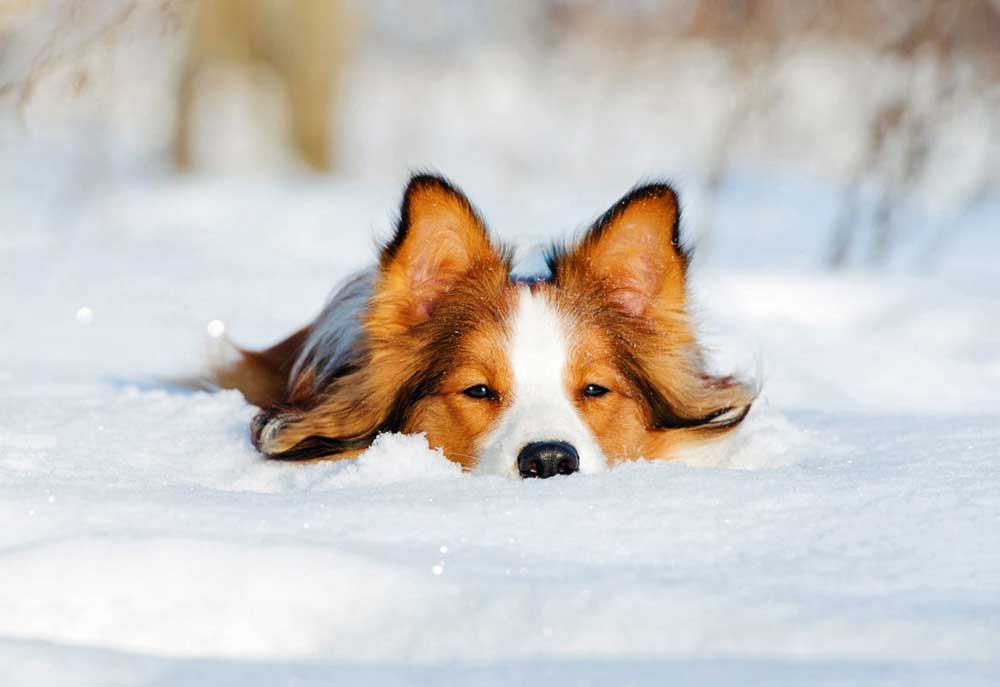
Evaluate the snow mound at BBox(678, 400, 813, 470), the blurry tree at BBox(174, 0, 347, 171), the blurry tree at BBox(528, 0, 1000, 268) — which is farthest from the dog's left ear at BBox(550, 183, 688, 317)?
→ the blurry tree at BBox(174, 0, 347, 171)

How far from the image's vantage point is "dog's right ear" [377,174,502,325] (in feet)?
13.6

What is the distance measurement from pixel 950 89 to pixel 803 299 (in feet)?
5.91

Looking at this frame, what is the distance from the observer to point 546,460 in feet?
12.5

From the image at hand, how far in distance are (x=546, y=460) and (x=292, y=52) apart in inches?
560

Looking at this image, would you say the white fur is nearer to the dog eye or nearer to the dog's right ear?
the dog's right ear

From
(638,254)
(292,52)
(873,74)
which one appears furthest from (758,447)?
(292,52)

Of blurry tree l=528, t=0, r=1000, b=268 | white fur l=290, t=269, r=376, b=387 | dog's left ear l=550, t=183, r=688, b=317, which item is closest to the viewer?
dog's left ear l=550, t=183, r=688, b=317

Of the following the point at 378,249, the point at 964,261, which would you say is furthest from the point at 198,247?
the point at 378,249

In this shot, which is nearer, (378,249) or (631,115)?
(378,249)

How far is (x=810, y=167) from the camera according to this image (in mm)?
16016

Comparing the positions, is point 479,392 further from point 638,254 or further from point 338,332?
point 338,332

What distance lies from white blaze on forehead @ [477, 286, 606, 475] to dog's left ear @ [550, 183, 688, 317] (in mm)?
278

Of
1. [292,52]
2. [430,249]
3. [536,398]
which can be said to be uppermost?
[430,249]

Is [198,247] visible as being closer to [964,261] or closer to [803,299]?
[803,299]
